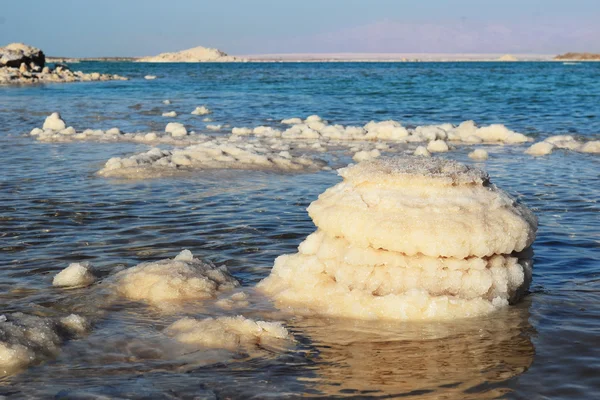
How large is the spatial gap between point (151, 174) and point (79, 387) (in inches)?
248

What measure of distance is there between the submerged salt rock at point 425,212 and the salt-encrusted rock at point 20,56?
50870 millimetres

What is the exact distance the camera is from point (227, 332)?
3992mm

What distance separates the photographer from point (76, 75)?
54406 millimetres

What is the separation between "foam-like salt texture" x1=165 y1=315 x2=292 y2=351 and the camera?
3.89 metres

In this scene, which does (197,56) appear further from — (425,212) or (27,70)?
(425,212)

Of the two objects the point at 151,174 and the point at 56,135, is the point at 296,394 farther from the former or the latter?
the point at 56,135

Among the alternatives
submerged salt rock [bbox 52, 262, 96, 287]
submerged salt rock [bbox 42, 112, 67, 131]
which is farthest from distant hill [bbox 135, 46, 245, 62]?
submerged salt rock [bbox 52, 262, 96, 287]

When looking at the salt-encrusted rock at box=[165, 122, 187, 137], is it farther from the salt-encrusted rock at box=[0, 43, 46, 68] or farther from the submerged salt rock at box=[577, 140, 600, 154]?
the salt-encrusted rock at box=[0, 43, 46, 68]

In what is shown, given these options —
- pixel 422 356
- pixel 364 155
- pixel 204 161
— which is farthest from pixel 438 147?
pixel 422 356

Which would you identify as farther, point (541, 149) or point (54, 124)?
point (54, 124)

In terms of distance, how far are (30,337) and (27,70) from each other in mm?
51585

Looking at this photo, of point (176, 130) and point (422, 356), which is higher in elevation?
point (176, 130)

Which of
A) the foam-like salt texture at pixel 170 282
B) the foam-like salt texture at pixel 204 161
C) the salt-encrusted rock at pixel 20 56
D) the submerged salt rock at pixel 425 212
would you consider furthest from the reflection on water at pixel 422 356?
the salt-encrusted rock at pixel 20 56

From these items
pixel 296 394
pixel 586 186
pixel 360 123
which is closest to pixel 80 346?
pixel 296 394
